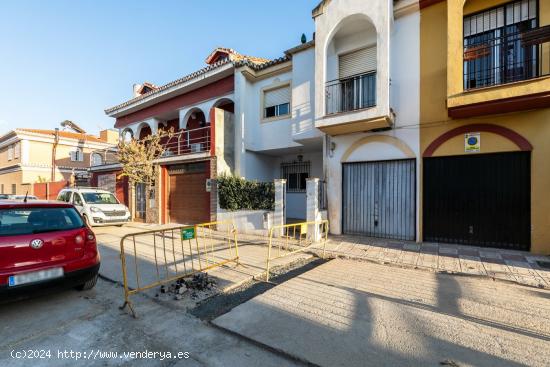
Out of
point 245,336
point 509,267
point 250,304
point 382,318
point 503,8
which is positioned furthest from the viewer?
point 503,8

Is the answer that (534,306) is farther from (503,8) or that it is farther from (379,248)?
(503,8)

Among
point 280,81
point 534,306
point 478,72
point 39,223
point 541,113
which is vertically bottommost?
point 534,306

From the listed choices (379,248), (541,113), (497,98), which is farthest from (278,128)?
(541,113)

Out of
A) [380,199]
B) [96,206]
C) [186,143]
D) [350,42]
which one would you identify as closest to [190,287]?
[380,199]

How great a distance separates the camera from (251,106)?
1213 cm

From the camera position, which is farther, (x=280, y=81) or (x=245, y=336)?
(x=280, y=81)

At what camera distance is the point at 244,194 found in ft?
34.2

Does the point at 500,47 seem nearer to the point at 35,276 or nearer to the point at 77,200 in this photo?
the point at 35,276

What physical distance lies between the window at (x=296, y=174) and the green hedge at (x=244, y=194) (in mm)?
3105

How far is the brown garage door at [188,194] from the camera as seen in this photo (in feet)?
40.0

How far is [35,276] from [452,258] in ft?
26.1

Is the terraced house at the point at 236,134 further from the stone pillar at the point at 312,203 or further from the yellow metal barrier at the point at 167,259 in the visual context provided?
the yellow metal barrier at the point at 167,259

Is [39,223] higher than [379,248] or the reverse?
higher

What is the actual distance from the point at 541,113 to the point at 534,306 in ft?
16.8
